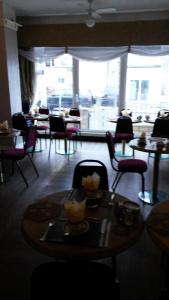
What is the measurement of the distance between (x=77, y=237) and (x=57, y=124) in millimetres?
3807

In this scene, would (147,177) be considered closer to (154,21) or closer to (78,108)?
(78,108)

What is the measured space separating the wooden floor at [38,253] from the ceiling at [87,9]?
3.22 metres

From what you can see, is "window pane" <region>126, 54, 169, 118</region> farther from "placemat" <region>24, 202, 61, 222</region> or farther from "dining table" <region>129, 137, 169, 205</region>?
"placemat" <region>24, 202, 61, 222</region>

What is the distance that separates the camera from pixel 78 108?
21.9 feet

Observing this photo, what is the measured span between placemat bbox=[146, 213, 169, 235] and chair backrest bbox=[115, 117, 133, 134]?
3575 mm

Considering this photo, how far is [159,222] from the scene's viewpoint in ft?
5.02

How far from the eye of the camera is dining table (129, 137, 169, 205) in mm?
2934

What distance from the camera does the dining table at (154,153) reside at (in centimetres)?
293

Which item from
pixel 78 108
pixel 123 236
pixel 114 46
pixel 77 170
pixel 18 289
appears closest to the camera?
pixel 123 236

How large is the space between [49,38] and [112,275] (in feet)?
19.8

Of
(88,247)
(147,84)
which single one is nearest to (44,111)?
(147,84)

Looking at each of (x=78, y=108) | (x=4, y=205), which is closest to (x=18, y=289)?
(x=4, y=205)

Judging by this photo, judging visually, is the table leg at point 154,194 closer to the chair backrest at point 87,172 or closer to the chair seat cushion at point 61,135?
the chair backrest at point 87,172

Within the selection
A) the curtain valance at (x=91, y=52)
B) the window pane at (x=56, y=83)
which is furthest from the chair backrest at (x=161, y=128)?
the window pane at (x=56, y=83)
